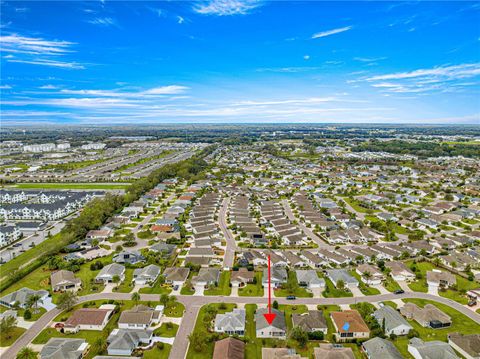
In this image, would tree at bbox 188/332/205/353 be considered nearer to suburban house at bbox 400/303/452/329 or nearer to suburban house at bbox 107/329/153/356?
suburban house at bbox 107/329/153/356

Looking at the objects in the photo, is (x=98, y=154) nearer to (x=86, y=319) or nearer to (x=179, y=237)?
(x=179, y=237)

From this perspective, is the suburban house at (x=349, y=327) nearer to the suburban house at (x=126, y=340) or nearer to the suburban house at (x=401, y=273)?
the suburban house at (x=401, y=273)

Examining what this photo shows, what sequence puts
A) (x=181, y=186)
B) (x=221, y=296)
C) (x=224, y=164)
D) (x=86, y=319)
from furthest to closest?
(x=224, y=164), (x=181, y=186), (x=221, y=296), (x=86, y=319)

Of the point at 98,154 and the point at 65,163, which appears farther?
the point at 98,154

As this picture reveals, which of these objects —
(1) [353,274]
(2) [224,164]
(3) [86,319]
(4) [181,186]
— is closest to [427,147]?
(2) [224,164]

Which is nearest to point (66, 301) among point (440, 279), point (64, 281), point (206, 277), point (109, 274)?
point (64, 281)

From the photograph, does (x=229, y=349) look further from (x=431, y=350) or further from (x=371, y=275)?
(x=371, y=275)

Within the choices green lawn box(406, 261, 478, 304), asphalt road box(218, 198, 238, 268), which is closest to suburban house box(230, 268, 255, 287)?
Result: asphalt road box(218, 198, 238, 268)
